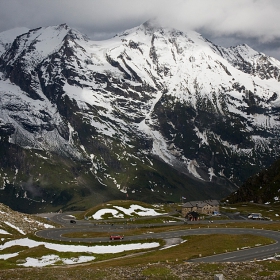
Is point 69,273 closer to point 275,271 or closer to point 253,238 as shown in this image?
point 275,271

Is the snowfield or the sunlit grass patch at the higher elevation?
the sunlit grass patch

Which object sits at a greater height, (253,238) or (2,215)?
(2,215)

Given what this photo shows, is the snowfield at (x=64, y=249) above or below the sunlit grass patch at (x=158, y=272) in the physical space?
below

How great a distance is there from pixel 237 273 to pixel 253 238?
49850 millimetres

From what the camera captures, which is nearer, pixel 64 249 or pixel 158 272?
pixel 158 272

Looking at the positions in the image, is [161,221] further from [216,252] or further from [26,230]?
[216,252]

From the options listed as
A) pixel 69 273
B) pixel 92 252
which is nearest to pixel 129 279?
pixel 69 273

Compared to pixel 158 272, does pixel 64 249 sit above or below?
below

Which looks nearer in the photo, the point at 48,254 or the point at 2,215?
the point at 48,254

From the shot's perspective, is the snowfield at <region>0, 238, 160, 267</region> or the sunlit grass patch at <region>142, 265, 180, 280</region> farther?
the snowfield at <region>0, 238, 160, 267</region>

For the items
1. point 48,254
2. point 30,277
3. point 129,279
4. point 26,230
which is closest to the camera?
point 129,279

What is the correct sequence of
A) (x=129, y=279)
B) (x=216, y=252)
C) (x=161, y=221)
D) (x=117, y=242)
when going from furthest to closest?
(x=161, y=221) → (x=117, y=242) → (x=216, y=252) → (x=129, y=279)

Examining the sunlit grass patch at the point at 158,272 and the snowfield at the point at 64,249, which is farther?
the snowfield at the point at 64,249

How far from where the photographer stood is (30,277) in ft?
163
